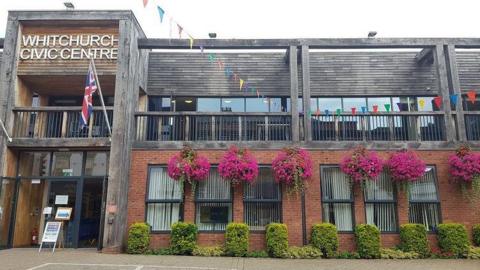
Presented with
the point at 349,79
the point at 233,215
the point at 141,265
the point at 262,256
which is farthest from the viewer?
the point at 349,79

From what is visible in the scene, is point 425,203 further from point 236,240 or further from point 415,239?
point 236,240

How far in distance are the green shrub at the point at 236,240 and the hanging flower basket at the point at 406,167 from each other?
4.44 m

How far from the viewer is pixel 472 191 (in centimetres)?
1059

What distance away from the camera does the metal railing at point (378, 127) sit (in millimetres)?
11664

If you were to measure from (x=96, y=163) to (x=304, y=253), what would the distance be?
22.4 ft

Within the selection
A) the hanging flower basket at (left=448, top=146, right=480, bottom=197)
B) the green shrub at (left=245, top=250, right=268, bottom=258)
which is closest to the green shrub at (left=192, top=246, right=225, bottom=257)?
the green shrub at (left=245, top=250, right=268, bottom=258)

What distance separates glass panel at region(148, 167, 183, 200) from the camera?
11016mm

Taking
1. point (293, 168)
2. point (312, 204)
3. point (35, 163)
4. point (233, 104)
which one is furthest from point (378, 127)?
point (35, 163)

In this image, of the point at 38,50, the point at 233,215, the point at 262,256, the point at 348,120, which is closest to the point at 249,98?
the point at 348,120

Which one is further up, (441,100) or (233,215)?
(441,100)

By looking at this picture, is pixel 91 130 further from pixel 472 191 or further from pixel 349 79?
pixel 472 191

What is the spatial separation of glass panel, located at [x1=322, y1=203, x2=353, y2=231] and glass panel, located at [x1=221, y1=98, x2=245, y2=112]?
4805 millimetres

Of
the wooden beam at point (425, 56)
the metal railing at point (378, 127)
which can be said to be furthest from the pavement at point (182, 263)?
the wooden beam at point (425, 56)

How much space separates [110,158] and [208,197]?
9.89 ft
